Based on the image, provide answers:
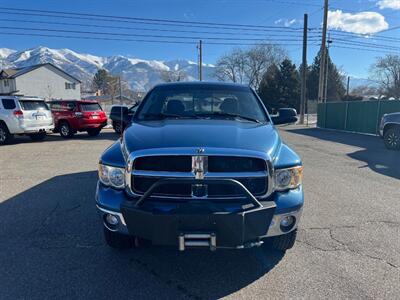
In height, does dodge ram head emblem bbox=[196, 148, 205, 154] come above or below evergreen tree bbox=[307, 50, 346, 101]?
below

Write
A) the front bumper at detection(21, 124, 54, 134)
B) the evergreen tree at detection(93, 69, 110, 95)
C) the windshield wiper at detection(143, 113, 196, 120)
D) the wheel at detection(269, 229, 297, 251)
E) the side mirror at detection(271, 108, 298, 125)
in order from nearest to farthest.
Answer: the wheel at detection(269, 229, 297, 251), the windshield wiper at detection(143, 113, 196, 120), the side mirror at detection(271, 108, 298, 125), the front bumper at detection(21, 124, 54, 134), the evergreen tree at detection(93, 69, 110, 95)

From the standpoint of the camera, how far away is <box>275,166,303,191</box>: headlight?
112 inches

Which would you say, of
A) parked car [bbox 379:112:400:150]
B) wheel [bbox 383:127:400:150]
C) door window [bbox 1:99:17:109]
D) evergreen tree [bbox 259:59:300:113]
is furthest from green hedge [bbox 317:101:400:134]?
evergreen tree [bbox 259:59:300:113]

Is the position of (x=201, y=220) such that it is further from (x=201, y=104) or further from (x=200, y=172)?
(x=201, y=104)

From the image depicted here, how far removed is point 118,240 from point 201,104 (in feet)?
6.21

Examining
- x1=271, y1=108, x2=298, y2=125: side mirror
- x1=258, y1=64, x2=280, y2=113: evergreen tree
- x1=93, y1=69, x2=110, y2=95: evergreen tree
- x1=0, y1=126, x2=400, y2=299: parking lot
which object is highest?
x1=93, y1=69, x2=110, y2=95: evergreen tree

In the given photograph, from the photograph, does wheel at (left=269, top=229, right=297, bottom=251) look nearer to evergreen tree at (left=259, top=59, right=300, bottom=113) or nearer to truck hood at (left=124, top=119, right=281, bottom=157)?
truck hood at (left=124, top=119, right=281, bottom=157)

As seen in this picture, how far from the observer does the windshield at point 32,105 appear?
12.2m

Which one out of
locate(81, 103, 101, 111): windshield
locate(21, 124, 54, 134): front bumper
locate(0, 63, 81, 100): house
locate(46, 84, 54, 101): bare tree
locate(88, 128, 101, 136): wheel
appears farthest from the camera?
locate(46, 84, 54, 101): bare tree

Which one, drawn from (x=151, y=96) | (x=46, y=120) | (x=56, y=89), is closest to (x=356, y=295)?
(x=151, y=96)

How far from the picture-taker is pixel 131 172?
2740mm

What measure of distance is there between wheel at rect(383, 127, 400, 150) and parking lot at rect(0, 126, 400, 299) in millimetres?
5800

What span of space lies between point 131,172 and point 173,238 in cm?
65

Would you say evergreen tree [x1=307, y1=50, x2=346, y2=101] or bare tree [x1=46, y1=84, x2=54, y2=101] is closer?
evergreen tree [x1=307, y1=50, x2=346, y2=101]
